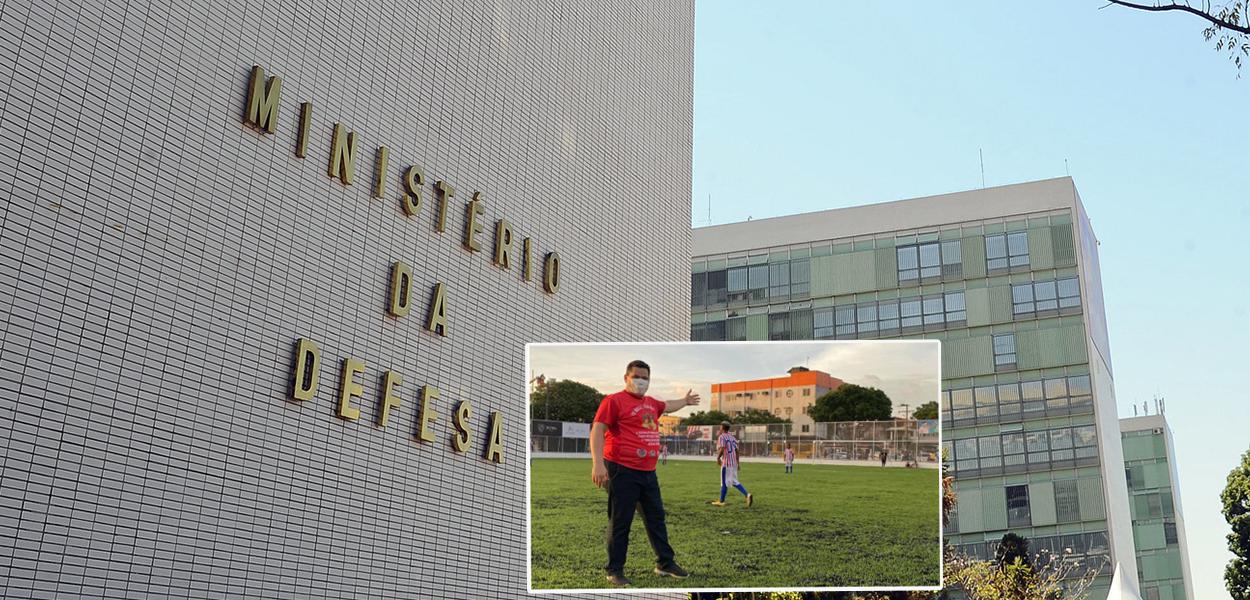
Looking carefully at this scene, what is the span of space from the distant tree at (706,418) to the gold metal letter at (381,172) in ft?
16.7

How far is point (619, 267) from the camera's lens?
37.0ft

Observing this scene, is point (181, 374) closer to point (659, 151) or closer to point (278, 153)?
point (278, 153)

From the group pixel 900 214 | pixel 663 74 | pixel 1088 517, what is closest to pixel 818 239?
pixel 900 214

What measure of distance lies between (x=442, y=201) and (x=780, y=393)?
570cm

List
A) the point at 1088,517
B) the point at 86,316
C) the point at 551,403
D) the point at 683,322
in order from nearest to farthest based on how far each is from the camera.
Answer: the point at 551,403, the point at 86,316, the point at 683,322, the point at 1088,517

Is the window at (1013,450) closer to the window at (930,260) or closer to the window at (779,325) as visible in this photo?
the window at (930,260)

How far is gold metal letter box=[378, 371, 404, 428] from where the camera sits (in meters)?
7.88

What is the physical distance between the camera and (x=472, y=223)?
911 centimetres

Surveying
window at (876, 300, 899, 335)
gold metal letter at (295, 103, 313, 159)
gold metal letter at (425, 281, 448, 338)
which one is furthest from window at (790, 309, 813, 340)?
gold metal letter at (295, 103, 313, 159)

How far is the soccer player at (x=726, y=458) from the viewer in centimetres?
362

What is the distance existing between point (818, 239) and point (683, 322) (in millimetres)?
22019

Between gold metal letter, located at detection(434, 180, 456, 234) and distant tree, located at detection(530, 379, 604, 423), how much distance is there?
210 inches

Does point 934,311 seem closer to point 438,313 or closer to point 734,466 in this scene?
point 438,313

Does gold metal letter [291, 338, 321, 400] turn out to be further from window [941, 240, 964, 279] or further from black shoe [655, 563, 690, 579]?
window [941, 240, 964, 279]
